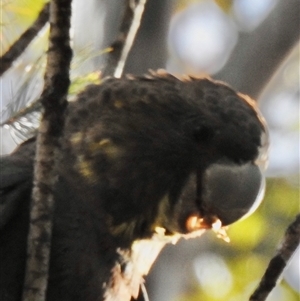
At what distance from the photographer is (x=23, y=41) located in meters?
1.88

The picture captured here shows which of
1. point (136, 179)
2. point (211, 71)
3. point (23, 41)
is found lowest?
point (211, 71)

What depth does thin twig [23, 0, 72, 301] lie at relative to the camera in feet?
4.36

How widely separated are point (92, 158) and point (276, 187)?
2.09m

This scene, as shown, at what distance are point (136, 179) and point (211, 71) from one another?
53.7 inches

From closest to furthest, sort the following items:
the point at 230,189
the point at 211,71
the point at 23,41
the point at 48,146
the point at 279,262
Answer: the point at 48,146, the point at 279,262, the point at 230,189, the point at 23,41, the point at 211,71

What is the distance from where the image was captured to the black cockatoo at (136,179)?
5.64 feet

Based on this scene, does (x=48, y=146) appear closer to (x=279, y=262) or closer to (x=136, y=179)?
(x=136, y=179)

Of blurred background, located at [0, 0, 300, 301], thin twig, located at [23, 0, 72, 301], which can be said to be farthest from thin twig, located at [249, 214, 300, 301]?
blurred background, located at [0, 0, 300, 301]

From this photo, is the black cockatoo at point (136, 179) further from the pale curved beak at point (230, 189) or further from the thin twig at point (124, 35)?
the thin twig at point (124, 35)

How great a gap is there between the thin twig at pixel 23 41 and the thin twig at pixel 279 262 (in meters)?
0.73

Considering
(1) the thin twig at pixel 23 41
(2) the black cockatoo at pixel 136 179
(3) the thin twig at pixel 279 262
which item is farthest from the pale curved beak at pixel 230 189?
(1) the thin twig at pixel 23 41

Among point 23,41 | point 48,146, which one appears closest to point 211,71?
point 23,41

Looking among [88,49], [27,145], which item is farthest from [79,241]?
[88,49]

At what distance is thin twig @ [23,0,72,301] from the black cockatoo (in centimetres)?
15
